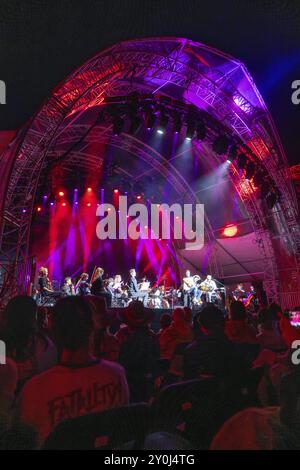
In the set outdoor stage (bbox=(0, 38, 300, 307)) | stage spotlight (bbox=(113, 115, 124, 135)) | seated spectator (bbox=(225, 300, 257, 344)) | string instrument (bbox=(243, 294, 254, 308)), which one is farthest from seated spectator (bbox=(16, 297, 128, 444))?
string instrument (bbox=(243, 294, 254, 308))

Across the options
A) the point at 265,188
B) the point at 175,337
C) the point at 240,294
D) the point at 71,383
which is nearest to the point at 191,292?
the point at 240,294

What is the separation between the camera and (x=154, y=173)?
1788 cm

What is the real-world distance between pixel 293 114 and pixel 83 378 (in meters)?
13.8

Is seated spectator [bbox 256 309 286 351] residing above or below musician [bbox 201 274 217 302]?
below

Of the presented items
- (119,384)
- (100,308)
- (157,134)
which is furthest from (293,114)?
(119,384)

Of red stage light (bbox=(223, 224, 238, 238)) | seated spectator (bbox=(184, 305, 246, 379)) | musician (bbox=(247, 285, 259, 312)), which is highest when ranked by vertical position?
red stage light (bbox=(223, 224, 238, 238))

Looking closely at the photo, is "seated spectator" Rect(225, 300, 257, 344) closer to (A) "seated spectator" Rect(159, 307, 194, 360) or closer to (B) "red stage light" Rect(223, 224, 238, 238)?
(A) "seated spectator" Rect(159, 307, 194, 360)

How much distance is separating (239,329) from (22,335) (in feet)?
7.59

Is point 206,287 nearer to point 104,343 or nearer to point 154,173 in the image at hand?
point 154,173

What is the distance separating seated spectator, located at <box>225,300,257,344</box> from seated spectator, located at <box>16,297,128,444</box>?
200 cm

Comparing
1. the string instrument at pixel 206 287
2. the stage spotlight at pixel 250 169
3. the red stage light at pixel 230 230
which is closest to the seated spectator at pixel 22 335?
the string instrument at pixel 206 287

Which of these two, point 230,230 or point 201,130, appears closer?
point 201,130

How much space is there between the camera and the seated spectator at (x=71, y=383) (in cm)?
173

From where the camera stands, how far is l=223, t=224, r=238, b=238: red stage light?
Result: 16.3 metres
